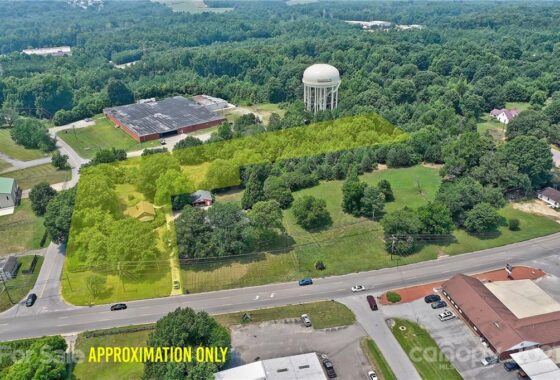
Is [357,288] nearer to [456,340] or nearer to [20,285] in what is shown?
[456,340]

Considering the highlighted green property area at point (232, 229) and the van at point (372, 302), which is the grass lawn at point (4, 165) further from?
the van at point (372, 302)

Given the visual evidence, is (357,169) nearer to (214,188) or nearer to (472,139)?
(472,139)

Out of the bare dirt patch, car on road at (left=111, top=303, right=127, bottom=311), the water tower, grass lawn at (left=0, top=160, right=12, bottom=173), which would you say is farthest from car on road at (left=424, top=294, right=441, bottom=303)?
grass lawn at (left=0, top=160, right=12, bottom=173)

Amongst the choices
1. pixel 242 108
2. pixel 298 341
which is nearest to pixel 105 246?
pixel 298 341

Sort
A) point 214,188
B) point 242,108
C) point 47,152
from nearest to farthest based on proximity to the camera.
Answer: point 214,188
point 47,152
point 242,108

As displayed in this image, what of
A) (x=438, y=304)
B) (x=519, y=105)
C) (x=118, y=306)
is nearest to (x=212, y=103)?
(x=118, y=306)

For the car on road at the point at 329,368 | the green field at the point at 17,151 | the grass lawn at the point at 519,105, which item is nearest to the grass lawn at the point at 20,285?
the car on road at the point at 329,368
